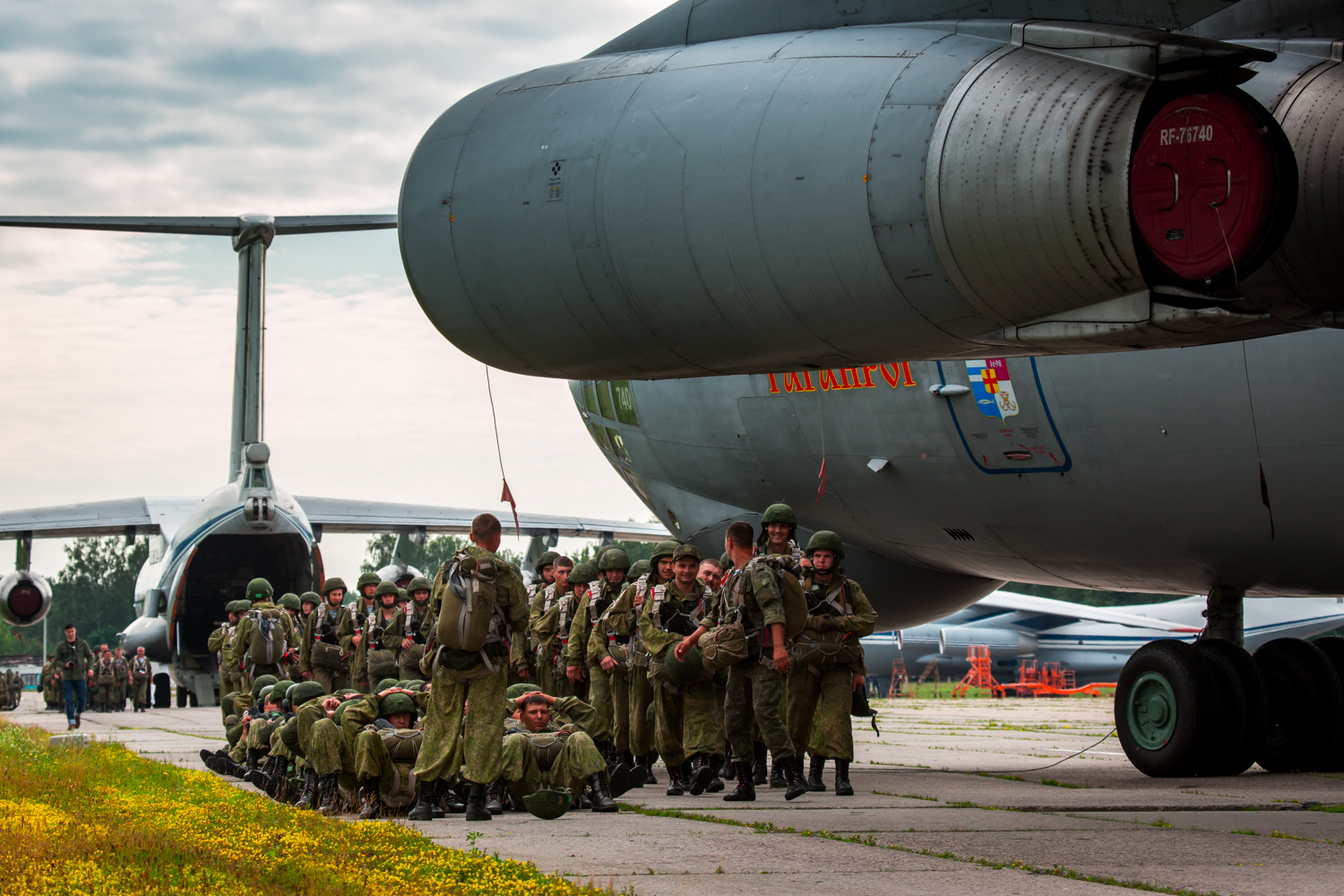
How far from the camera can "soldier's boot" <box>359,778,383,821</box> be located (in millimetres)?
7846

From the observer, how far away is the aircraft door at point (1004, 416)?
30.1 feet

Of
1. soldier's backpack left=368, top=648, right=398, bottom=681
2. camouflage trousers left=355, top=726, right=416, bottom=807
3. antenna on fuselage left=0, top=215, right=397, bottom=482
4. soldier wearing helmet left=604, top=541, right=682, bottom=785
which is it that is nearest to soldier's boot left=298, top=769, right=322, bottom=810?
camouflage trousers left=355, top=726, right=416, bottom=807

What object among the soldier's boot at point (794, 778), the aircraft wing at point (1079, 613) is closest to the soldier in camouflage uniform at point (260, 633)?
the soldier's boot at point (794, 778)

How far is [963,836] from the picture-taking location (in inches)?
266

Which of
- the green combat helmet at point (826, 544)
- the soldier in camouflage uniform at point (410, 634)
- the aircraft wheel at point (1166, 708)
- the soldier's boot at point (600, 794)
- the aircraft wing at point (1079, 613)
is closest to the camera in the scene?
the soldier's boot at point (600, 794)

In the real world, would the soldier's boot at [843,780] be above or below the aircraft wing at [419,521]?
below

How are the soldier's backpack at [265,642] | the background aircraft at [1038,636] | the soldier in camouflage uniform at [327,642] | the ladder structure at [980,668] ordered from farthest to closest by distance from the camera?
the ladder structure at [980,668] < the background aircraft at [1038,636] < the soldier's backpack at [265,642] < the soldier in camouflage uniform at [327,642]

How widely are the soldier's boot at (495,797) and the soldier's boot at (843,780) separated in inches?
89.1

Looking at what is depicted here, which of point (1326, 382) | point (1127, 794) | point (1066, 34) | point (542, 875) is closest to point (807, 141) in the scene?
point (1066, 34)

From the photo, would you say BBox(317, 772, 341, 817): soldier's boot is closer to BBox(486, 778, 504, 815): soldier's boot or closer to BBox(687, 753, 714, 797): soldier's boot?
BBox(486, 778, 504, 815): soldier's boot

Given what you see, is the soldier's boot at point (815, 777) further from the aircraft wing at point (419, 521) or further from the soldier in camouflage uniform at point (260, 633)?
the aircraft wing at point (419, 521)

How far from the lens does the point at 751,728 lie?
915 cm

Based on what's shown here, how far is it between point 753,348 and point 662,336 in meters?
0.37

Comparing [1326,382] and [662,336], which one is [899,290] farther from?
[1326,382]
